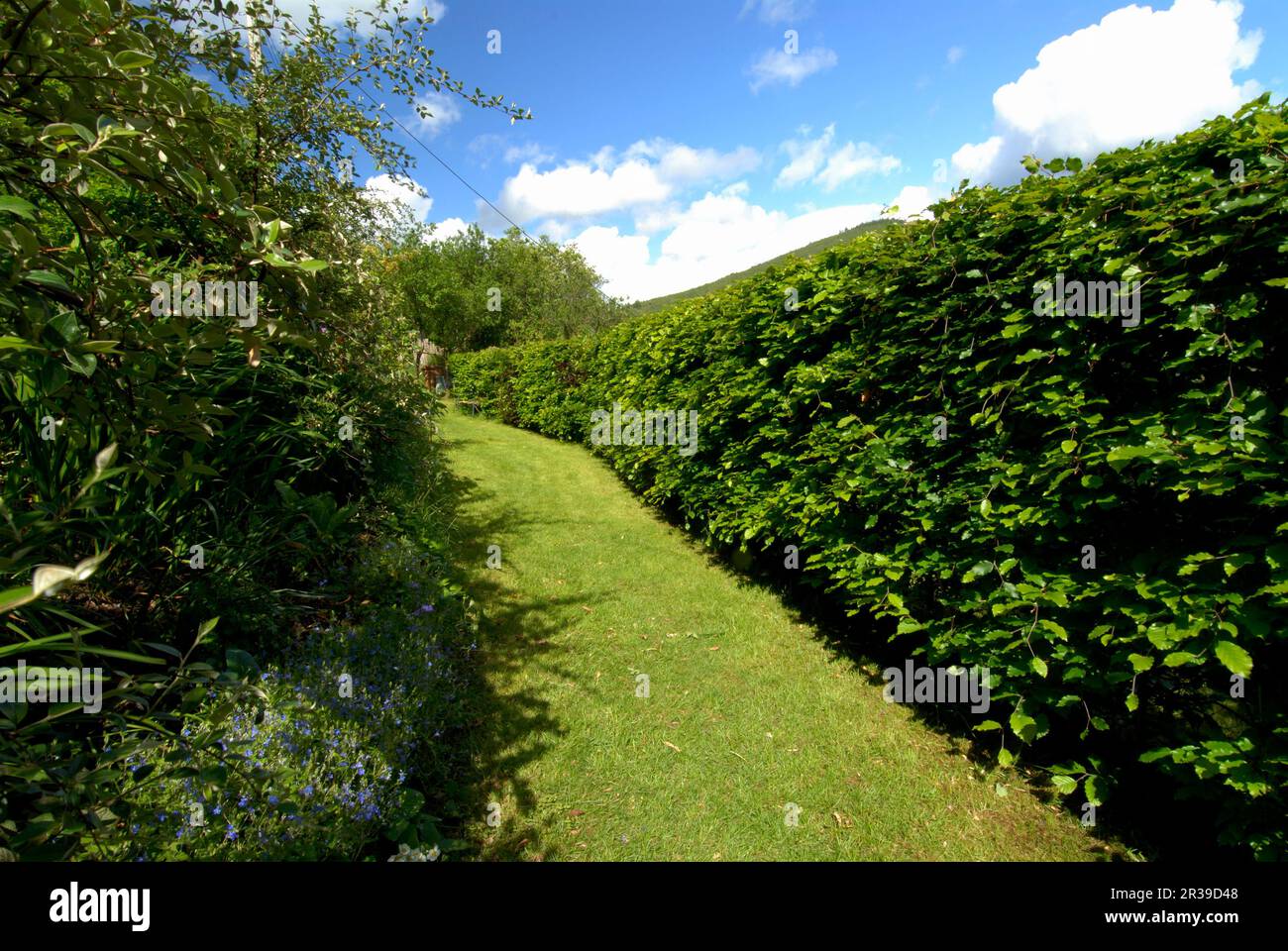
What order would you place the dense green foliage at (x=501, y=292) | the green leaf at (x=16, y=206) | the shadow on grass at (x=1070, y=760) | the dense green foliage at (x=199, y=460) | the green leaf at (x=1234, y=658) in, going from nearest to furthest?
the green leaf at (x=16, y=206), the dense green foliage at (x=199, y=460), the green leaf at (x=1234, y=658), the shadow on grass at (x=1070, y=760), the dense green foliage at (x=501, y=292)

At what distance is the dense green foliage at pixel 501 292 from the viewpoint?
32406mm

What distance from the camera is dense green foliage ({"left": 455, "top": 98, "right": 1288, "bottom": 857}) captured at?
7.86ft

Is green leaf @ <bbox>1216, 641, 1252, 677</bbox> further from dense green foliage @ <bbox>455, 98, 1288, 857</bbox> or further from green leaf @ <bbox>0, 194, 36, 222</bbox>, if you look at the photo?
green leaf @ <bbox>0, 194, 36, 222</bbox>

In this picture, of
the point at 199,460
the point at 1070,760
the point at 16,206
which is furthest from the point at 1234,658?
the point at 199,460

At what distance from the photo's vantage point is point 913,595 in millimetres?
4082

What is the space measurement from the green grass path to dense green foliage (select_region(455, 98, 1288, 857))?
1.84 feet

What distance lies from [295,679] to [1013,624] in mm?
4169

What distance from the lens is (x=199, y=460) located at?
3508 mm

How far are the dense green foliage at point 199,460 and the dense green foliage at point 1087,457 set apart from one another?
348cm

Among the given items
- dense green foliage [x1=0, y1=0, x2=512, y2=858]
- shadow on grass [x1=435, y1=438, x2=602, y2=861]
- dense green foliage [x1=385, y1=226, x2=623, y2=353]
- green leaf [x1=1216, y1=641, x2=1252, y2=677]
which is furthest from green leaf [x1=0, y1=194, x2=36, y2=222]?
dense green foliage [x1=385, y1=226, x2=623, y2=353]

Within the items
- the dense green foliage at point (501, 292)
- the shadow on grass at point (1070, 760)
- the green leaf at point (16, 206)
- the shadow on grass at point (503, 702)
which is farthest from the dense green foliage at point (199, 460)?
the dense green foliage at point (501, 292)

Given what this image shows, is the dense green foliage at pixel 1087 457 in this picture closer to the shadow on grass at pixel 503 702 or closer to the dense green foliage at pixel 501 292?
the shadow on grass at pixel 503 702
